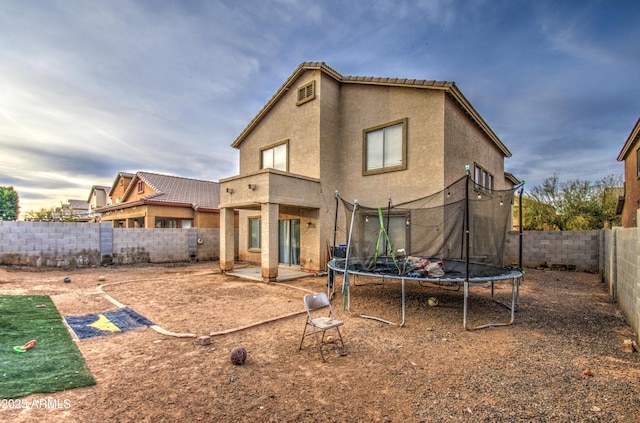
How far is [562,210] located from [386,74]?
15.8 m

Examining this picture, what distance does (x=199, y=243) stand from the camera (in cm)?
1531

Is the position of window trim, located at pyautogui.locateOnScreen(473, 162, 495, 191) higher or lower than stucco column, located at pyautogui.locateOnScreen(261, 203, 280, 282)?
higher

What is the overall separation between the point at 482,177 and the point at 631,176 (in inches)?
317

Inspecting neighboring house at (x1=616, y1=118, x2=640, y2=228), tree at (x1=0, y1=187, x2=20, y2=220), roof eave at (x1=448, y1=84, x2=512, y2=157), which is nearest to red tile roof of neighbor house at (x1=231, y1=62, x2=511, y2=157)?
roof eave at (x1=448, y1=84, x2=512, y2=157)

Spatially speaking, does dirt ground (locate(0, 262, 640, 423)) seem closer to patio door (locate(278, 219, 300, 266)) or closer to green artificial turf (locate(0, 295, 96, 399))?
green artificial turf (locate(0, 295, 96, 399))

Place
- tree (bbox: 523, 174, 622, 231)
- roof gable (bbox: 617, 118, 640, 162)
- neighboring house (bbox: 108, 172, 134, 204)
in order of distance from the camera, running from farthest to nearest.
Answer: neighboring house (bbox: 108, 172, 134, 204) → tree (bbox: 523, 174, 622, 231) → roof gable (bbox: 617, 118, 640, 162)

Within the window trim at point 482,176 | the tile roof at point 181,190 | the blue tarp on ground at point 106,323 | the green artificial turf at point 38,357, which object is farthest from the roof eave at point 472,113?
the tile roof at point 181,190

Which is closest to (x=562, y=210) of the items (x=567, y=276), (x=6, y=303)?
(x=567, y=276)

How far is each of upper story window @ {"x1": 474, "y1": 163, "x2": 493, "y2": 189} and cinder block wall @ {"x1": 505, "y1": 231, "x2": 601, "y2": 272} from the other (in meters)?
2.59

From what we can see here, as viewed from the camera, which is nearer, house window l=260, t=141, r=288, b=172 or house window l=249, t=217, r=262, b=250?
house window l=260, t=141, r=288, b=172

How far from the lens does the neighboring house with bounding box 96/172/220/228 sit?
1809 cm

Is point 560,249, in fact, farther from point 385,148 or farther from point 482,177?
point 385,148

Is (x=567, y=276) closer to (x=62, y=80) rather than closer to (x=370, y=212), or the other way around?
(x=370, y=212)

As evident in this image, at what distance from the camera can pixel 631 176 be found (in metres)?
14.4
